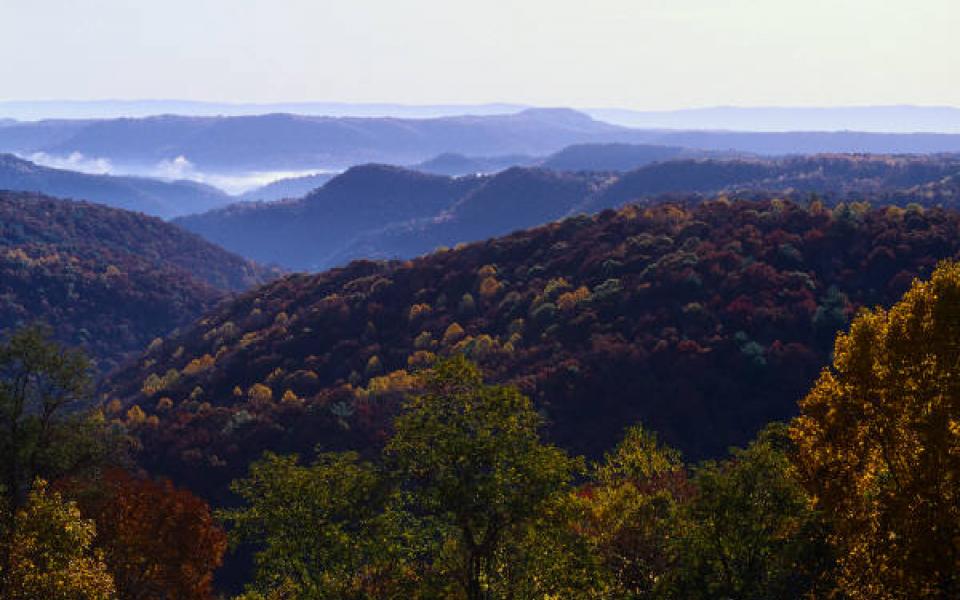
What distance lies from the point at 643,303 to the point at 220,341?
9933cm

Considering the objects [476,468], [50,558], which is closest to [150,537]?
[50,558]

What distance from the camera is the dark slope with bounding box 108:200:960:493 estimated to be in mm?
98812

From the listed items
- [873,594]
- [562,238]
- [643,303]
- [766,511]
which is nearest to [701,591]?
[766,511]

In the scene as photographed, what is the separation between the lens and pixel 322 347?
144 metres

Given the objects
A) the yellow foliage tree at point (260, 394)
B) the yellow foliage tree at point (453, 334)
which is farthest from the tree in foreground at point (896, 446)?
the yellow foliage tree at point (260, 394)

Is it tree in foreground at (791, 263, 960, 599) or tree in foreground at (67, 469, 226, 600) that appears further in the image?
tree in foreground at (67, 469, 226, 600)

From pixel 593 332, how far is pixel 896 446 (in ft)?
298

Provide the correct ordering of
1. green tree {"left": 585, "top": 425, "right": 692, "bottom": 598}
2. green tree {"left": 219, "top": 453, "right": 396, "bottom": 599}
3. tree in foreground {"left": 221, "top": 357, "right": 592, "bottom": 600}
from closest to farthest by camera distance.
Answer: tree in foreground {"left": 221, "top": 357, "right": 592, "bottom": 600}
green tree {"left": 219, "top": 453, "right": 396, "bottom": 599}
green tree {"left": 585, "top": 425, "right": 692, "bottom": 598}

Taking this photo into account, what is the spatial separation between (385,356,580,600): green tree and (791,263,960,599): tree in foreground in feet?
31.2

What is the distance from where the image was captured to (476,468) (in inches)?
1063

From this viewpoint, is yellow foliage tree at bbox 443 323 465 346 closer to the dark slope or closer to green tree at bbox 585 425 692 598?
the dark slope

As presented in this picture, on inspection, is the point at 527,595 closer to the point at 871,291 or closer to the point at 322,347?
the point at 871,291

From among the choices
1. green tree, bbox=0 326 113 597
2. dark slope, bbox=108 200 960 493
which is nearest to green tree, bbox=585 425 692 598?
green tree, bbox=0 326 113 597

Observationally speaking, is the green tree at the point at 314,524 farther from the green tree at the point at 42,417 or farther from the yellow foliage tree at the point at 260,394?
the yellow foliage tree at the point at 260,394
